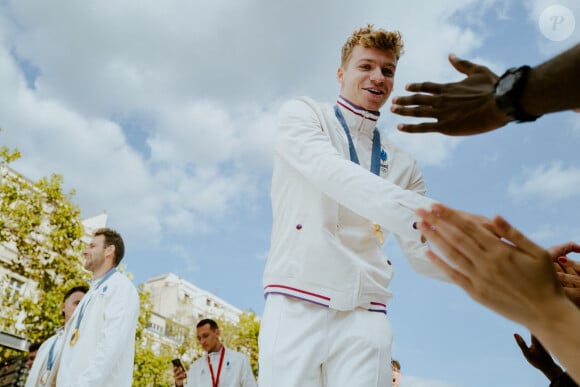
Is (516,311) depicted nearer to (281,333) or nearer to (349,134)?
(281,333)

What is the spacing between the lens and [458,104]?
6.81ft

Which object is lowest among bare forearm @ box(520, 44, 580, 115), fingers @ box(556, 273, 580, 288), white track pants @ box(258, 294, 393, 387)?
white track pants @ box(258, 294, 393, 387)

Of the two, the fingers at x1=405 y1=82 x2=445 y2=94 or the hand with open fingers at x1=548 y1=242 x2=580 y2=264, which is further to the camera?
the hand with open fingers at x1=548 y1=242 x2=580 y2=264

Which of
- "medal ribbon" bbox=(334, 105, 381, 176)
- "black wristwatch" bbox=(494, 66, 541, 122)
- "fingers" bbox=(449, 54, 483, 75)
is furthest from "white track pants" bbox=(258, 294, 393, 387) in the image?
"black wristwatch" bbox=(494, 66, 541, 122)

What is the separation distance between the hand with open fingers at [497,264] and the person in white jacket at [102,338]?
205 inches

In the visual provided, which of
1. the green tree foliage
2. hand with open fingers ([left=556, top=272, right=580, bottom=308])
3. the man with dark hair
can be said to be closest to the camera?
hand with open fingers ([left=556, top=272, right=580, bottom=308])

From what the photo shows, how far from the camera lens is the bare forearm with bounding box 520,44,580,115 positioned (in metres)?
1.47

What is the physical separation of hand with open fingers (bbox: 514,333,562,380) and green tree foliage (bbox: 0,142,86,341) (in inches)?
797

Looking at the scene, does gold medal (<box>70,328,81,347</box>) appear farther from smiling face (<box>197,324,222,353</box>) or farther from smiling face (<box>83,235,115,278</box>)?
smiling face (<box>197,324,222,353</box>)

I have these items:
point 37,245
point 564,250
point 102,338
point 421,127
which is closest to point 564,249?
point 564,250

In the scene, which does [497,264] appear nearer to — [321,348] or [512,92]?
[512,92]

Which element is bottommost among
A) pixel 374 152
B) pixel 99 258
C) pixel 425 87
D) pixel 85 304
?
pixel 425 87

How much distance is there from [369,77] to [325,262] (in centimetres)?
121

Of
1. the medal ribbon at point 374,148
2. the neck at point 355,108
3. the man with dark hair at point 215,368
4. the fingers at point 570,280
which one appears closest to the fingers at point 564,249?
the fingers at point 570,280
